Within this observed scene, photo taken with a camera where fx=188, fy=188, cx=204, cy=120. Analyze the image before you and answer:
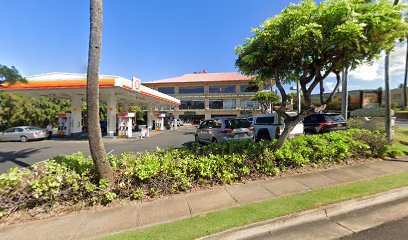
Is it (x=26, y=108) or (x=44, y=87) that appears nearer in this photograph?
(x=44, y=87)

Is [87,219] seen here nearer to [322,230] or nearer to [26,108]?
[322,230]

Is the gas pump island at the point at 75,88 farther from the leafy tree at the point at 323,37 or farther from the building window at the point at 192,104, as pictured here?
the building window at the point at 192,104

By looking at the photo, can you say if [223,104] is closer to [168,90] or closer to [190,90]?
[190,90]

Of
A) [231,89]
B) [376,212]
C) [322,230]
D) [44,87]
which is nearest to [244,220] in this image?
[322,230]

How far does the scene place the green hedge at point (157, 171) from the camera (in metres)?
3.76

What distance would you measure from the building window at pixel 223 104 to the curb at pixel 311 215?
3885cm

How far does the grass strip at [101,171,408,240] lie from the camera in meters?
3.01

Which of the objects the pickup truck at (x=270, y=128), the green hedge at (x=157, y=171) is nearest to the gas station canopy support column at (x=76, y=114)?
the green hedge at (x=157, y=171)

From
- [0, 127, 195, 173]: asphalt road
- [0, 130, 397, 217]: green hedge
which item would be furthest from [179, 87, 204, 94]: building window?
[0, 130, 397, 217]: green hedge

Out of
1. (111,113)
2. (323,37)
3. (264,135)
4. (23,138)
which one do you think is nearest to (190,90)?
(111,113)

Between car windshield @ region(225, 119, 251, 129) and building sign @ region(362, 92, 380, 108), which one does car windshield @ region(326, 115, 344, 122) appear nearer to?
car windshield @ region(225, 119, 251, 129)

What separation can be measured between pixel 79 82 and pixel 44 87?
3.08 meters

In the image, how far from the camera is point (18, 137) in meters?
15.5

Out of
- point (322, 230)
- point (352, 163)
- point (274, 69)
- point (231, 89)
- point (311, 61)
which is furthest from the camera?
point (231, 89)
